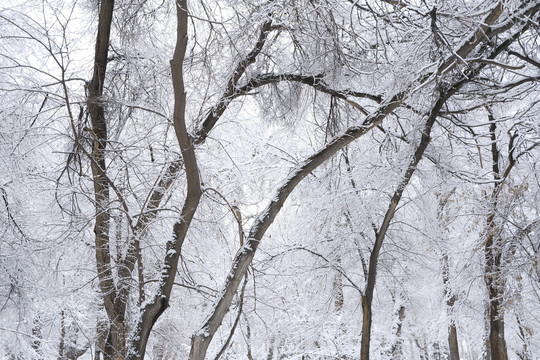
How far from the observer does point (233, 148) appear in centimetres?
848

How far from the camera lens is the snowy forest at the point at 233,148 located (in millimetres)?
4270

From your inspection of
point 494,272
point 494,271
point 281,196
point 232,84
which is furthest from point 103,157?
point 494,271

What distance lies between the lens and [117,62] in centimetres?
596

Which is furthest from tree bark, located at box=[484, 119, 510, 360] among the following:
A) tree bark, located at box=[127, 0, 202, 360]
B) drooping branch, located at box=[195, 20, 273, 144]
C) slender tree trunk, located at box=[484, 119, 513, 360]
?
tree bark, located at box=[127, 0, 202, 360]

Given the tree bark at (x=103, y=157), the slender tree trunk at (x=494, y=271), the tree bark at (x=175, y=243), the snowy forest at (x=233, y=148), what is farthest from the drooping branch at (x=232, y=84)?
the slender tree trunk at (x=494, y=271)

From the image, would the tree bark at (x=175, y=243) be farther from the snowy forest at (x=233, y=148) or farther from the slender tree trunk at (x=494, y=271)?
the slender tree trunk at (x=494, y=271)

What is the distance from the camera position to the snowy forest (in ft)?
14.0

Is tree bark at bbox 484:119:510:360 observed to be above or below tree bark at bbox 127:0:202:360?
above

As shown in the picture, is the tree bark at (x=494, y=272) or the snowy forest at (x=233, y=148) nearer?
the snowy forest at (x=233, y=148)

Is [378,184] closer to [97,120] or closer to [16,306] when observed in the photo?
[97,120]

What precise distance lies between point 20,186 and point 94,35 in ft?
7.46

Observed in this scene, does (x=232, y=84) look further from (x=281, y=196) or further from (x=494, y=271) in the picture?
(x=494, y=271)

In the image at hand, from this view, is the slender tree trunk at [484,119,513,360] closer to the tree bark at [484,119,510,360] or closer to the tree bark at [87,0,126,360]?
the tree bark at [484,119,510,360]

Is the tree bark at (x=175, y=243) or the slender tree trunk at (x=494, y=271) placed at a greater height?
the slender tree trunk at (x=494, y=271)
